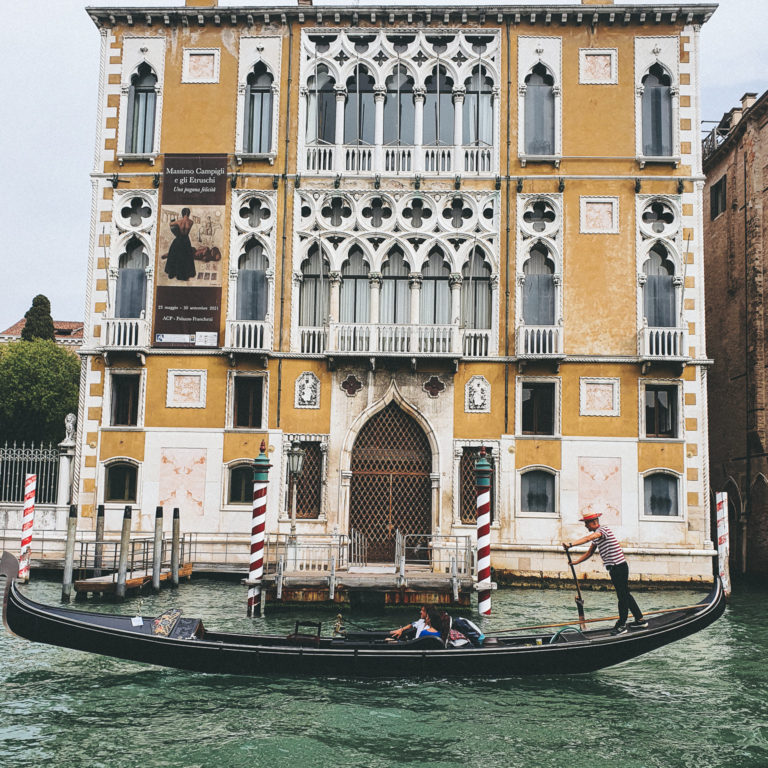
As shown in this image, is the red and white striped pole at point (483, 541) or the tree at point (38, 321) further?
the tree at point (38, 321)

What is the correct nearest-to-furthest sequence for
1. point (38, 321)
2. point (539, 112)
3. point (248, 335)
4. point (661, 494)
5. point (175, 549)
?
point (175, 549) → point (661, 494) → point (248, 335) → point (539, 112) → point (38, 321)

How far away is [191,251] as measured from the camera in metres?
19.1

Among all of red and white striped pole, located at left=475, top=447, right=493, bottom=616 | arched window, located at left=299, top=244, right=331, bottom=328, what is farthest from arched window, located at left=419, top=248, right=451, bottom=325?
red and white striped pole, located at left=475, top=447, right=493, bottom=616

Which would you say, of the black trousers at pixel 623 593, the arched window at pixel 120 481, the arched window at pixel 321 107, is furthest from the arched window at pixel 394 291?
the black trousers at pixel 623 593

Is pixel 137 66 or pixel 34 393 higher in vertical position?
pixel 137 66

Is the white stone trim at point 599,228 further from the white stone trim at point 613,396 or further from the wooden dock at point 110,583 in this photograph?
the wooden dock at point 110,583

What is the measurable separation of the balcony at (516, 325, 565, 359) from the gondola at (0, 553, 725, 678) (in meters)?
8.74

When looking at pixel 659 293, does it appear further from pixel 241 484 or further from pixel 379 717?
pixel 379 717

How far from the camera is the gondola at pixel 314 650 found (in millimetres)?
9922

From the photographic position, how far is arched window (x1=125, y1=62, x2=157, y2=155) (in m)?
19.5

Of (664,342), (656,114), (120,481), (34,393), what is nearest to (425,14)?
(656,114)

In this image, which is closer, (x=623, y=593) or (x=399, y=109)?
(x=623, y=593)

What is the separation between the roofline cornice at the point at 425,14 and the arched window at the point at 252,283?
4977 mm

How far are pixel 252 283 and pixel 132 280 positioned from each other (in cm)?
266
